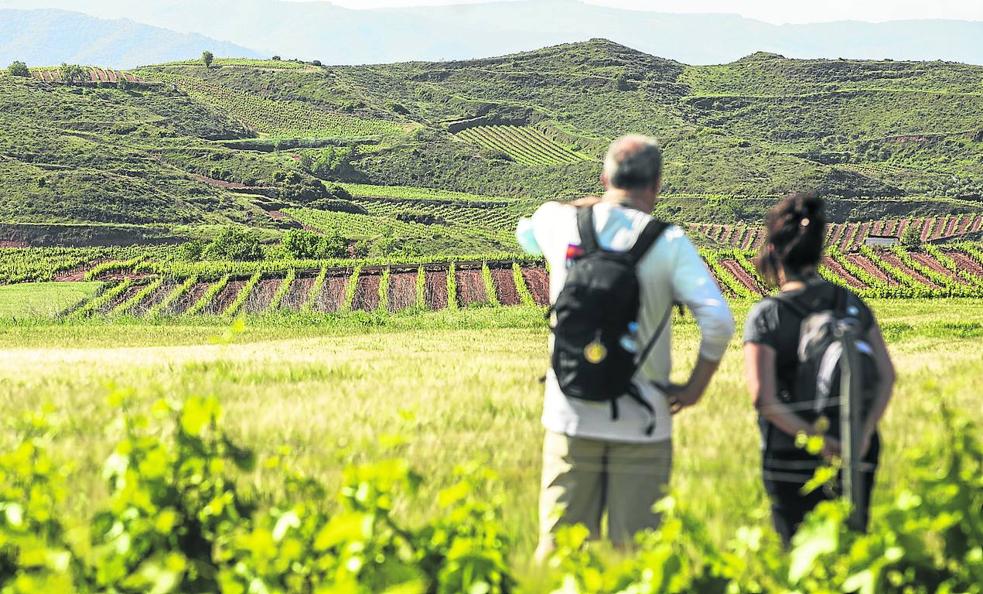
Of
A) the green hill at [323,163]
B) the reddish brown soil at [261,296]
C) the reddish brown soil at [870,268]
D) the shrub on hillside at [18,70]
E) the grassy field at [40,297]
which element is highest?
the shrub on hillside at [18,70]

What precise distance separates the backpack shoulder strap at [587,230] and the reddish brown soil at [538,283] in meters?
44.8

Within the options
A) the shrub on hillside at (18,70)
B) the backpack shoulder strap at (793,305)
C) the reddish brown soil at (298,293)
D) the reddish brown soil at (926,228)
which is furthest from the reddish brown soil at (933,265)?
the shrub on hillside at (18,70)

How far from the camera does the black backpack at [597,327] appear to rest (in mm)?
4379

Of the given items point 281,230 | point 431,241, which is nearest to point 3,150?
point 281,230

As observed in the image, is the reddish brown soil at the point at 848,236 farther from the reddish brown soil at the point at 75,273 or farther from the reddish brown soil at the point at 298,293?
the reddish brown soil at the point at 75,273

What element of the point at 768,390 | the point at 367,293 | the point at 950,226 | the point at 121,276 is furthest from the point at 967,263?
the point at 768,390

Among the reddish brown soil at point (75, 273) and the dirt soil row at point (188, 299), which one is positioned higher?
the dirt soil row at point (188, 299)

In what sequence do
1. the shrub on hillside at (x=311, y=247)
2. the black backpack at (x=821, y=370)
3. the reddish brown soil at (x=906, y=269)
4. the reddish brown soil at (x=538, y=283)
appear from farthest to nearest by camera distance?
the shrub on hillside at (x=311, y=247)
the reddish brown soil at (x=906, y=269)
the reddish brown soil at (x=538, y=283)
the black backpack at (x=821, y=370)

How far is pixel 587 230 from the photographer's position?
15.4 ft

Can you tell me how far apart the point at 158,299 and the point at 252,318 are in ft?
26.8

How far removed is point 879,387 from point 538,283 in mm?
49620

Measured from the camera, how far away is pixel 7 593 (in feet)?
11.5

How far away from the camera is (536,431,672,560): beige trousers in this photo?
15.5 feet

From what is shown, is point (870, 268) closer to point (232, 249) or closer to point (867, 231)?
point (232, 249)
